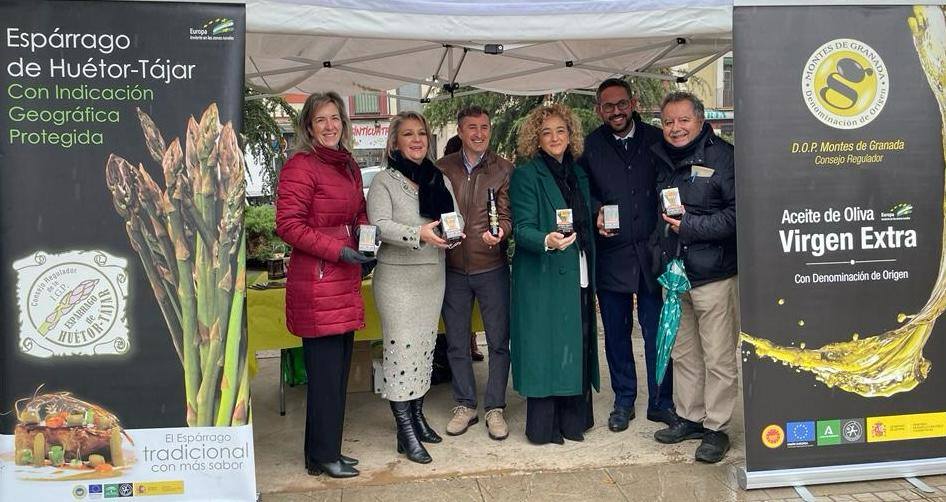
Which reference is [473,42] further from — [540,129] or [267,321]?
[267,321]

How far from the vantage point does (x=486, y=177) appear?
13.6 ft

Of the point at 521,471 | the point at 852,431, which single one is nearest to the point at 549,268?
the point at 521,471

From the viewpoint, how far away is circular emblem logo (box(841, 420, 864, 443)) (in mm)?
3559

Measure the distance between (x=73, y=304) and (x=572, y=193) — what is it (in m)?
2.44

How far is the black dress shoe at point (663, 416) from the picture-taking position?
4469mm

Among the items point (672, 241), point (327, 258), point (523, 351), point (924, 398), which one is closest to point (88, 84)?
point (327, 258)

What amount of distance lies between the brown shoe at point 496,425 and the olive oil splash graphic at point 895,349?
1485mm

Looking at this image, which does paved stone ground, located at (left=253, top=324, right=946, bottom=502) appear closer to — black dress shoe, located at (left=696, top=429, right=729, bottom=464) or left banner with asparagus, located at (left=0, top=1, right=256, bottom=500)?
black dress shoe, located at (left=696, top=429, right=729, bottom=464)

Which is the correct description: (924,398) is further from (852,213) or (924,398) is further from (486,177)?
(486,177)

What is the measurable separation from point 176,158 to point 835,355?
3.07 m

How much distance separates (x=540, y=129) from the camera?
13.3 ft

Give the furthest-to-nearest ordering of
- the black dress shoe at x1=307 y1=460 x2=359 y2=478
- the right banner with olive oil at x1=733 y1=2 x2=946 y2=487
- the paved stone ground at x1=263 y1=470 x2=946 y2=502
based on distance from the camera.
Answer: the black dress shoe at x1=307 y1=460 x2=359 y2=478 → the paved stone ground at x1=263 y1=470 x2=946 y2=502 → the right banner with olive oil at x1=733 y1=2 x2=946 y2=487

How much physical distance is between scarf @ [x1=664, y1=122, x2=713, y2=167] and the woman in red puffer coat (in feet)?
5.33

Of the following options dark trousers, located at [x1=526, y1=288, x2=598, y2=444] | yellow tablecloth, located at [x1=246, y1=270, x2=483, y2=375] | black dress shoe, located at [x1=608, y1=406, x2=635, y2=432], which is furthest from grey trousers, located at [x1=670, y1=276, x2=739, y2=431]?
yellow tablecloth, located at [x1=246, y1=270, x2=483, y2=375]
